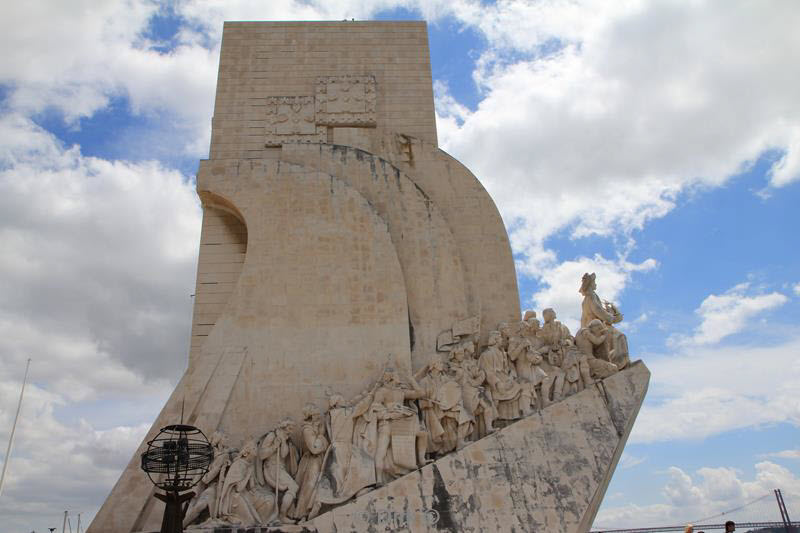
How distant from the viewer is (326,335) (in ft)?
31.6

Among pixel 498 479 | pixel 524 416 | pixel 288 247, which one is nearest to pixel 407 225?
pixel 288 247

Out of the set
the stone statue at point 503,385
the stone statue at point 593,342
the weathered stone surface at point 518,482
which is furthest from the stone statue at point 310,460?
the stone statue at point 593,342

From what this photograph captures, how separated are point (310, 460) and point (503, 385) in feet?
8.89

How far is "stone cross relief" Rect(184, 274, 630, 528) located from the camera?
25.7ft

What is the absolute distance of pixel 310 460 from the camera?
8.30 meters

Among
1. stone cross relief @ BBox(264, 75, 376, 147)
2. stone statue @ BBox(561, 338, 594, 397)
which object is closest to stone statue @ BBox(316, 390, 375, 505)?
stone statue @ BBox(561, 338, 594, 397)

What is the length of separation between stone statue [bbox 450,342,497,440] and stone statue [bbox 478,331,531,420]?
11 cm

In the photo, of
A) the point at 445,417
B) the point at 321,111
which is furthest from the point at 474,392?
the point at 321,111

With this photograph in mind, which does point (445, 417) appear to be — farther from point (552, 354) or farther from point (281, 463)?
point (281, 463)

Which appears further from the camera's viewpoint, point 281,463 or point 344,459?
point 281,463

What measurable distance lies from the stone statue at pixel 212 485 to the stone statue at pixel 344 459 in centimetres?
116

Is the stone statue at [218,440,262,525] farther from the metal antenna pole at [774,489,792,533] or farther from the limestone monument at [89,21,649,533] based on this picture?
the metal antenna pole at [774,489,792,533]

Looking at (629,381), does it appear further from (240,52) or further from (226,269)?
(240,52)

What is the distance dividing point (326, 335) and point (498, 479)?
319 cm
